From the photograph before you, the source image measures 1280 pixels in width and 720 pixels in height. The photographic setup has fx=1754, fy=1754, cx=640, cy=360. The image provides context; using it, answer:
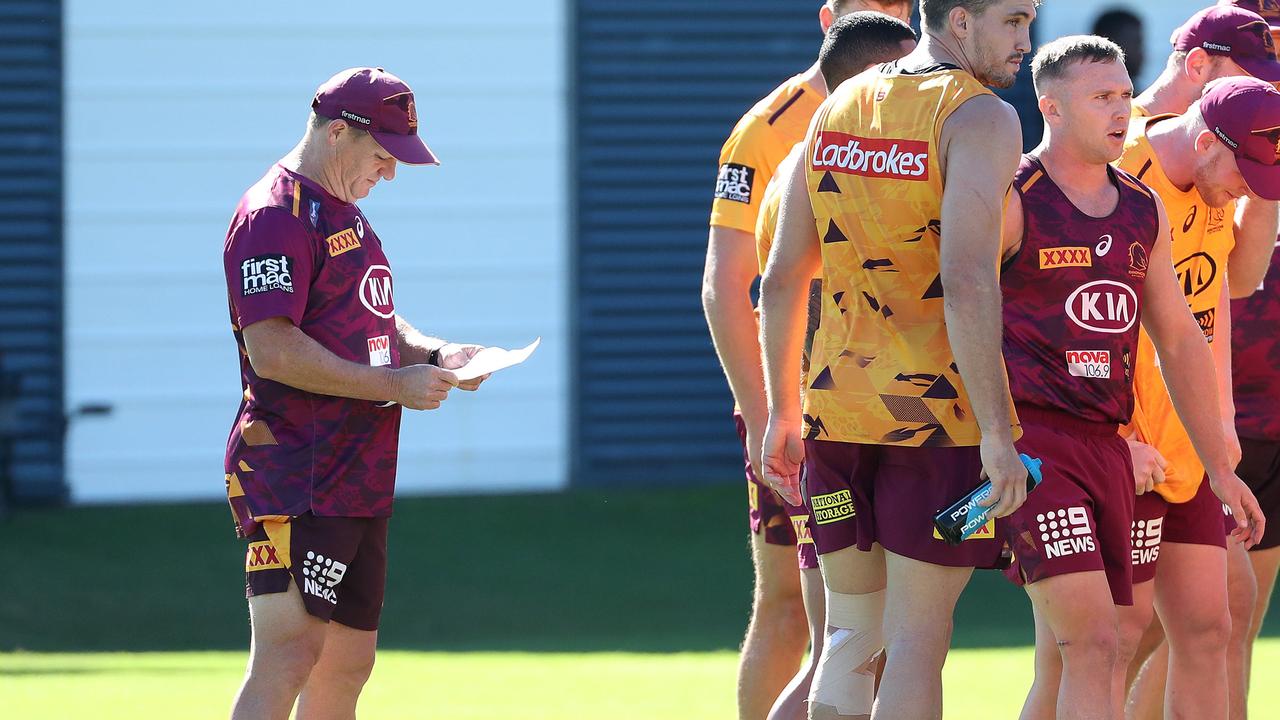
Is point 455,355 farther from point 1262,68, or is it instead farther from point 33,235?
point 33,235

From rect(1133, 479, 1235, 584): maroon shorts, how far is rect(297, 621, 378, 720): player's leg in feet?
6.28

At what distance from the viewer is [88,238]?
11.5m

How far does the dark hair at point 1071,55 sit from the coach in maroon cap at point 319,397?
1515mm

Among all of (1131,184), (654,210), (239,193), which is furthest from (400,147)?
(239,193)


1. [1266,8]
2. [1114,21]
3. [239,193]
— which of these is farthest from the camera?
[1114,21]

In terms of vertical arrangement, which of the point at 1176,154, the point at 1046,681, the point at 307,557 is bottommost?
the point at 1046,681

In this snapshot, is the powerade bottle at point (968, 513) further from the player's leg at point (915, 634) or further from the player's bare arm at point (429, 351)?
the player's bare arm at point (429, 351)

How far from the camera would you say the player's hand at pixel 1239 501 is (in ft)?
13.7

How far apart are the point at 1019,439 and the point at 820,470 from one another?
0.45m

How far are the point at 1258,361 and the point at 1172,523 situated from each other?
3.41 feet

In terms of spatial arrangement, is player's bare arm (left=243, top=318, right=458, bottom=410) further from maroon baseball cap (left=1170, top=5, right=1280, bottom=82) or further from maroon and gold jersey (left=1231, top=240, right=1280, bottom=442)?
maroon and gold jersey (left=1231, top=240, right=1280, bottom=442)

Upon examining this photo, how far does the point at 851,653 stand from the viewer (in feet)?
12.9

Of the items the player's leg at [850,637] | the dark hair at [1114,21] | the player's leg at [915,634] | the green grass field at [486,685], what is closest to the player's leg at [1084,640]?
the player's leg at [915,634]

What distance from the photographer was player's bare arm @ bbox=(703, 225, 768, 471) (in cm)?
464
